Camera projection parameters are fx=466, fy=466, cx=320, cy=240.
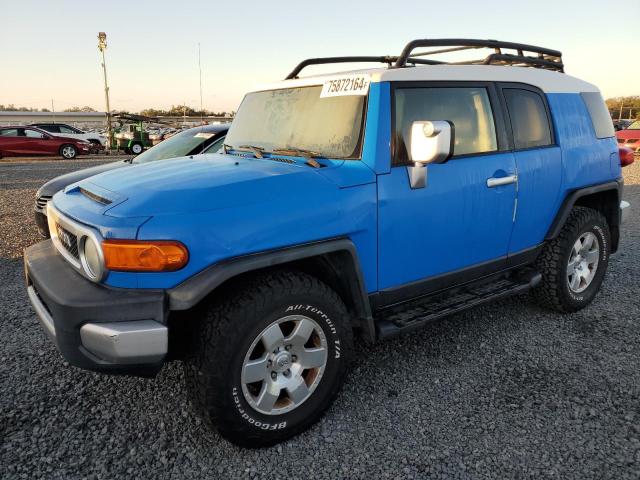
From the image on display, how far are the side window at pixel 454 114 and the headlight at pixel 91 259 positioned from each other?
163cm

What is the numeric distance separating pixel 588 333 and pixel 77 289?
11.9ft

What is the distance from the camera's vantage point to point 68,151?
63.9 ft

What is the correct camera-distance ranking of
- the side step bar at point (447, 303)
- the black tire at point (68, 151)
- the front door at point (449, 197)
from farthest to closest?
the black tire at point (68, 151), the side step bar at point (447, 303), the front door at point (449, 197)

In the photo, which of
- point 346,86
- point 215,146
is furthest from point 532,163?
point 215,146

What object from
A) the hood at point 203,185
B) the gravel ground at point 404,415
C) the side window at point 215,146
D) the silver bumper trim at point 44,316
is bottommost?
the gravel ground at point 404,415

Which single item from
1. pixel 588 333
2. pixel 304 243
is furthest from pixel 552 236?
pixel 304 243

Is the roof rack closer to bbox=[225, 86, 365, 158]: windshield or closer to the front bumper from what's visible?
bbox=[225, 86, 365, 158]: windshield

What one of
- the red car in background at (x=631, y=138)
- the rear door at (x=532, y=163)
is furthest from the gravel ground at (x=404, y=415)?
the red car in background at (x=631, y=138)

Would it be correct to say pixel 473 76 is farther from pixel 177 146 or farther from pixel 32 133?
pixel 32 133

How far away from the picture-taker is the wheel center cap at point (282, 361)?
2.39m

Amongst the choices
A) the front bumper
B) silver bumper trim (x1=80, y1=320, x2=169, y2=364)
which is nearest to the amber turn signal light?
the front bumper

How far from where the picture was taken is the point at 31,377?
3.06 meters

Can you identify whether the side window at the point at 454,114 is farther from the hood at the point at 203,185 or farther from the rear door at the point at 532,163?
the hood at the point at 203,185

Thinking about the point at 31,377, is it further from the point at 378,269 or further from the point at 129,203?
the point at 378,269
